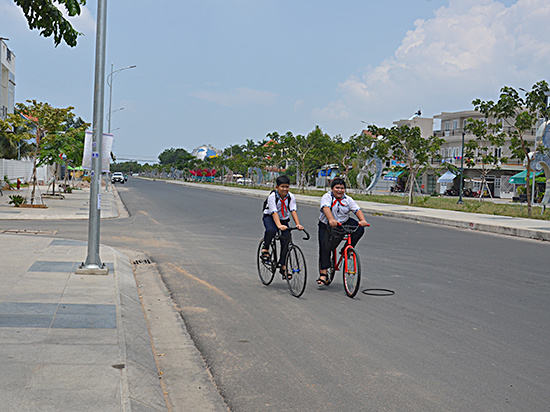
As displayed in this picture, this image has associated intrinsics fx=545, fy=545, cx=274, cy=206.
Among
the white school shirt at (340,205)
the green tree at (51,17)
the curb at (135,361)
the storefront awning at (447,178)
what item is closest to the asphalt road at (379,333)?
the curb at (135,361)

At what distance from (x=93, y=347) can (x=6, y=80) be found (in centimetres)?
4876

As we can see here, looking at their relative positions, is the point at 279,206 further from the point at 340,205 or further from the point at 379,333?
the point at 379,333

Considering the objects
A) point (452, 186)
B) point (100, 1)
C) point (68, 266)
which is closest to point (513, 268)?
point (68, 266)

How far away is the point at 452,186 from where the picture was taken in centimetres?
6762

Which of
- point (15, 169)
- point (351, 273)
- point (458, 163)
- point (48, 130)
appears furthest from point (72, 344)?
point (458, 163)

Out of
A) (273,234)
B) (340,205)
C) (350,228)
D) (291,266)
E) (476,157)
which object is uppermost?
(476,157)

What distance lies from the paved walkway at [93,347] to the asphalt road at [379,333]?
28 centimetres

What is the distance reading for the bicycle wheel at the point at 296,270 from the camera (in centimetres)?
765

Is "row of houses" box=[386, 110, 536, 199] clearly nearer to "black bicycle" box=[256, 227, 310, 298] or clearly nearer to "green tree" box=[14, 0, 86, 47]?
"black bicycle" box=[256, 227, 310, 298]

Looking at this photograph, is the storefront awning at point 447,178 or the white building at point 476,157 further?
the storefront awning at point 447,178

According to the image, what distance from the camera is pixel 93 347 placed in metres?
4.91

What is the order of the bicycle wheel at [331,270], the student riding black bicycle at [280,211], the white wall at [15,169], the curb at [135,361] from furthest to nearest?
1. the white wall at [15,169]
2. the bicycle wheel at [331,270]
3. the student riding black bicycle at [280,211]
4. the curb at [135,361]

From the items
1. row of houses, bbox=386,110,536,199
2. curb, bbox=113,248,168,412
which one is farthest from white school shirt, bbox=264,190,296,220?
row of houses, bbox=386,110,536,199

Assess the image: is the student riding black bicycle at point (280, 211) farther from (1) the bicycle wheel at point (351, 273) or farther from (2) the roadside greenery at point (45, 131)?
(2) the roadside greenery at point (45, 131)
